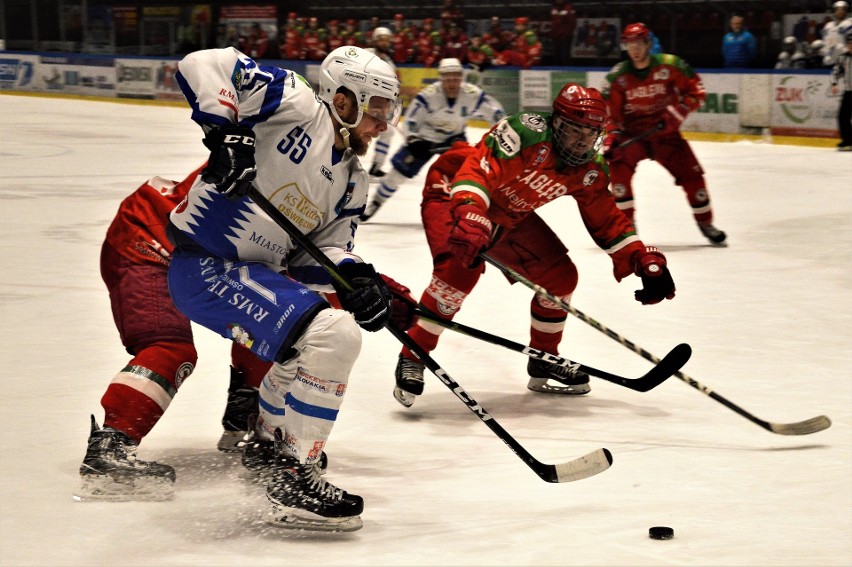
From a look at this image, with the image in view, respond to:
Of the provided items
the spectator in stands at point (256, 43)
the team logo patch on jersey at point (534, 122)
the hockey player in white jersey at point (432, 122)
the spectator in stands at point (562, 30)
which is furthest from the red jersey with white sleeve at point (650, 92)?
the spectator in stands at point (256, 43)

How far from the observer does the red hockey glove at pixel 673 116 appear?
7266 mm

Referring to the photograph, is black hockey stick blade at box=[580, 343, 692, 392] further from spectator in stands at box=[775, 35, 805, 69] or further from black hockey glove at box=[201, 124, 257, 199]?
spectator in stands at box=[775, 35, 805, 69]

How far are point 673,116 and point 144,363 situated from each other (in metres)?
5.09

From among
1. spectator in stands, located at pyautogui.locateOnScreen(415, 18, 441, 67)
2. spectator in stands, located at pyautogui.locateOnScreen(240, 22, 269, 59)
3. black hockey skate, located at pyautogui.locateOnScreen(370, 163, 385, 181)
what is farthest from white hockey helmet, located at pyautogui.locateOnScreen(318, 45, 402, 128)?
spectator in stands, located at pyautogui.locateOnScreen(240, 22, 269, 59)

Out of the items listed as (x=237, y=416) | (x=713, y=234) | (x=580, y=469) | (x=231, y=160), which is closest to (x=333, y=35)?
(x=713, y=234)

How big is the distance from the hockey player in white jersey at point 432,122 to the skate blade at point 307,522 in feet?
17.5

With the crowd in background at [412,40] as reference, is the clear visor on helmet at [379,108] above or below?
above

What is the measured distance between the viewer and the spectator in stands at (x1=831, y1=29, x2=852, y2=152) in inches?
431

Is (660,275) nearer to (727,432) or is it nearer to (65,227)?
(727,432)

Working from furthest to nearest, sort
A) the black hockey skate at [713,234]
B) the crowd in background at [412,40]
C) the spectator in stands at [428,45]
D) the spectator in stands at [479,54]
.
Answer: the spectator in stands at [428,45], the crowd in background at [412,40], the spectator in stands at [479,54], the black hockey skate at [713,234]

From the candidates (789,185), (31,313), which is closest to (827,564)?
(31,313)

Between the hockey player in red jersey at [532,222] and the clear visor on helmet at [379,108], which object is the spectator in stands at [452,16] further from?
the clear visor on helmet at [379,108]

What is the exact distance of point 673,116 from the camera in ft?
23.8

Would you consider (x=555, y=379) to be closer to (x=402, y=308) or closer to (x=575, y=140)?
(x=575, y=140)
